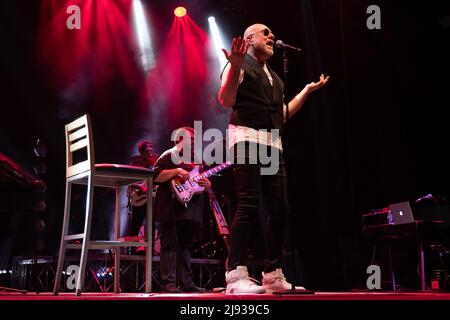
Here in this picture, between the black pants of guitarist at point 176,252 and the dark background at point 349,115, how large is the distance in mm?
2852

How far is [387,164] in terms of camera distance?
7660mm

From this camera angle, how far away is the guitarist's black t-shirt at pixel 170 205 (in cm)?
499

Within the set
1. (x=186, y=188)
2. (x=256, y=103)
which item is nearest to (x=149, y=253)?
(x=256, y=103)

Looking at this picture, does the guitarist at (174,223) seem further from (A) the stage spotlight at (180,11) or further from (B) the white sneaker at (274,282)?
(A) the stage spotlight at (180,11)

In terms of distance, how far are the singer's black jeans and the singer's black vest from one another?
21 cm

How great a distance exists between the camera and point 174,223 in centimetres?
497

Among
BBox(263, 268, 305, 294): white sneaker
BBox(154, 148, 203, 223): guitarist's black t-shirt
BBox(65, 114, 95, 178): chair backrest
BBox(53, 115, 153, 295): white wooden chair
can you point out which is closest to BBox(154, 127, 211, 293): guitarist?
BBox(154, 148, 203, 223): guitarist's black t-shirt

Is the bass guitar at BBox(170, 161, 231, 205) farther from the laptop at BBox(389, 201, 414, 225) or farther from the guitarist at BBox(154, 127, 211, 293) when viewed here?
the laptop at BBox(389, 201, 414, 225)

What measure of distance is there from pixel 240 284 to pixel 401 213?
403 cm

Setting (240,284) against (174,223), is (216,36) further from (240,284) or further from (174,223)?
(240,284)

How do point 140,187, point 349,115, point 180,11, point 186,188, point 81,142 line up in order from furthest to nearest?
point 180,11 → point 349,115 → point 140,187 → point 186,188 → point 81,142

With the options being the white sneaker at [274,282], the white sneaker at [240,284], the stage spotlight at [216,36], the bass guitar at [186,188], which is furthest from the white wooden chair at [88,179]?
the stage spotlight at [216,36]

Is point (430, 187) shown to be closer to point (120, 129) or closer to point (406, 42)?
point (406, 42)

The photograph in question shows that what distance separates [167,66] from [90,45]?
51.2 inches
